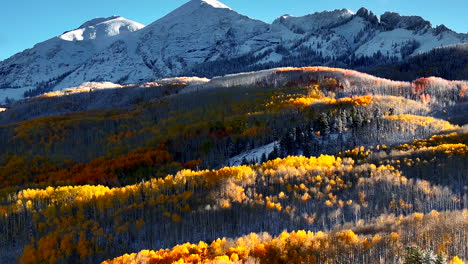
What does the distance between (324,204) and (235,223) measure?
593 centimetres

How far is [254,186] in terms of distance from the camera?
30.5 metres

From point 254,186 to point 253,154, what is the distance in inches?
642

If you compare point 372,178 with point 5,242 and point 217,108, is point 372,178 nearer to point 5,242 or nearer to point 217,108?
point 5,242

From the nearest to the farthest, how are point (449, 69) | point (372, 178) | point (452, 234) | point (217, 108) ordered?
point (452, 234)
point (372, 178)
point (217, 108)
point (449, 69)

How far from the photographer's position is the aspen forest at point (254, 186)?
18.6 meters

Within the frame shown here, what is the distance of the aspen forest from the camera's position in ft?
61.1

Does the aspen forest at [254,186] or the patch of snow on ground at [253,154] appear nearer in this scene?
the aspen forest at [254,186]

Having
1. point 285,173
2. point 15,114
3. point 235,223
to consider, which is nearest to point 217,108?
point 285,173

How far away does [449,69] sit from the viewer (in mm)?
171750

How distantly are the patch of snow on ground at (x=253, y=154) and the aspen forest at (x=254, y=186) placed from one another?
0.37 m

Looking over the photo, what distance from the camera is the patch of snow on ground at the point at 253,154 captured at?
1792 inches

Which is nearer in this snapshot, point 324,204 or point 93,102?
point 324,204

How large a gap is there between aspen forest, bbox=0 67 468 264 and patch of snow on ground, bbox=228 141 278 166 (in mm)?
368

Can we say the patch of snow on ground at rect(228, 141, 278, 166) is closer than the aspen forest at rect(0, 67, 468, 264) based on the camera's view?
No
